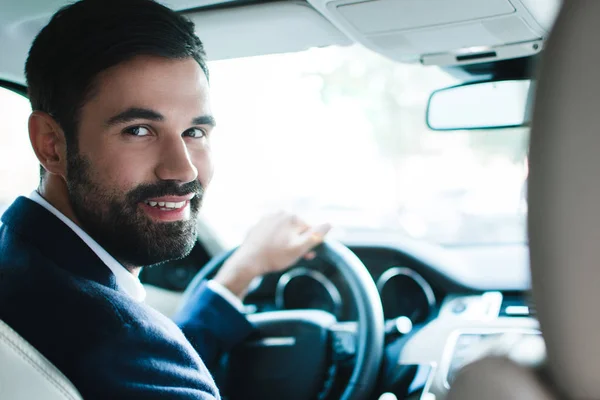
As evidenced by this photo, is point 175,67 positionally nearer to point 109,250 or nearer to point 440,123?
point 109,250

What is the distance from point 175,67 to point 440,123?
121cm

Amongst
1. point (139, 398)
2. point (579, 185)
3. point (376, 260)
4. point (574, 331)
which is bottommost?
point (376, 260)

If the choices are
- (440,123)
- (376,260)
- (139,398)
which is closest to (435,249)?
(376,260)

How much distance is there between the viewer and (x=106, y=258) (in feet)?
5.57

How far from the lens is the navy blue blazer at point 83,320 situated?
4.54ft

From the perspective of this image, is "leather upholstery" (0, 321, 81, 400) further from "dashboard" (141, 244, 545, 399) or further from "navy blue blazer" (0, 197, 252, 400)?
"dashboard" (141, 244, 545, 399)

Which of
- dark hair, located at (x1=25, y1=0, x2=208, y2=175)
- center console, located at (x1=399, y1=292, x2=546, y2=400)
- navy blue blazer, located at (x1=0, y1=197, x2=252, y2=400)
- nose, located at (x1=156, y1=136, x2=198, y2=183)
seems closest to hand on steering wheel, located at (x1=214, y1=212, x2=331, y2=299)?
center console, located at (x1=399, y1=292, x2=546, y2=400)

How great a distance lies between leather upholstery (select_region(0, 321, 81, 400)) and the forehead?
2.15 feet

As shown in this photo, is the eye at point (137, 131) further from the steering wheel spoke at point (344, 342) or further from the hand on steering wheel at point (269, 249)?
the steering wheel spoke at point (344, 342)

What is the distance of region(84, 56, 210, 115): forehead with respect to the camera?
1.79m

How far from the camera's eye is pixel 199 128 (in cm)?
198

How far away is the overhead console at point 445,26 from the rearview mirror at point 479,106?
282mm

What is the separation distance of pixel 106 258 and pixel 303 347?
112cm

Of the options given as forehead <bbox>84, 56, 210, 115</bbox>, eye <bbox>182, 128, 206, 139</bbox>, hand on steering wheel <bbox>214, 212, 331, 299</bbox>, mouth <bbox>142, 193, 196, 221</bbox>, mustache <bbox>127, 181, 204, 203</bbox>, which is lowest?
hand on steering wheel <bbox>214, 212, 331, 299</bbox>
